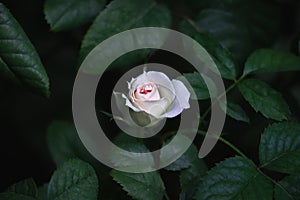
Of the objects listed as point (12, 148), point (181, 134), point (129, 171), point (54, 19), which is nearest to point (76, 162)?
point (129, 171)

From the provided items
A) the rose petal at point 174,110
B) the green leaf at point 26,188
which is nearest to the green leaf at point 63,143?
the green leaf at point 26,188

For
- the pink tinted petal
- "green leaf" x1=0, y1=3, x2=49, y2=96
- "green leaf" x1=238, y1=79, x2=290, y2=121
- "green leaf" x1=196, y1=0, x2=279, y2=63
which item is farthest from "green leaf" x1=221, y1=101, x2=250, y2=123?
"green leaf" x1=0, y1=3, x2=49, y2=96

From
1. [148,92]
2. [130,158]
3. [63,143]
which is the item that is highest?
[148,92]

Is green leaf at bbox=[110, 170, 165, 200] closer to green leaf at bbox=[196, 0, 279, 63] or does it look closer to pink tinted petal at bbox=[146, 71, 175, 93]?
pink tinted petal at bbox=[146, 71, 175, 93]

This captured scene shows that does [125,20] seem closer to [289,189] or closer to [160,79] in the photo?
[160,79]

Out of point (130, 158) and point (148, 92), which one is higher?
point (148, 92)

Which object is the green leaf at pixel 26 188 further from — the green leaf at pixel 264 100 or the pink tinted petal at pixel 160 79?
the green leaf at pixel 264 100

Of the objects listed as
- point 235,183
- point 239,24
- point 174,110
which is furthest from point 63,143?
point 239,24
